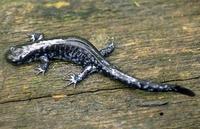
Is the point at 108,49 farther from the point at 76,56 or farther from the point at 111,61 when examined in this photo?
the point at 76,56

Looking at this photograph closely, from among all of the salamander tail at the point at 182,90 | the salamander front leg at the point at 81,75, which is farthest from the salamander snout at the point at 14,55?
the salamander tail at the point at 182,90

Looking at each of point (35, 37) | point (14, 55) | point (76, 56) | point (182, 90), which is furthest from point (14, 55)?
point (182, 90)

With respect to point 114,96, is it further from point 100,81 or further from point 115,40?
point 115,40

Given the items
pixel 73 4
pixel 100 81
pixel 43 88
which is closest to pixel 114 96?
pixel 100 81

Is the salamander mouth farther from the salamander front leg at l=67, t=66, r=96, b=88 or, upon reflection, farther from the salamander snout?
the salamander front leg at l=67, t=66, r=96, b=88

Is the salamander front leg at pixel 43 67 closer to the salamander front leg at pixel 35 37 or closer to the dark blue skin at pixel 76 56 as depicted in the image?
the dark blue skin at pixel 76 56
